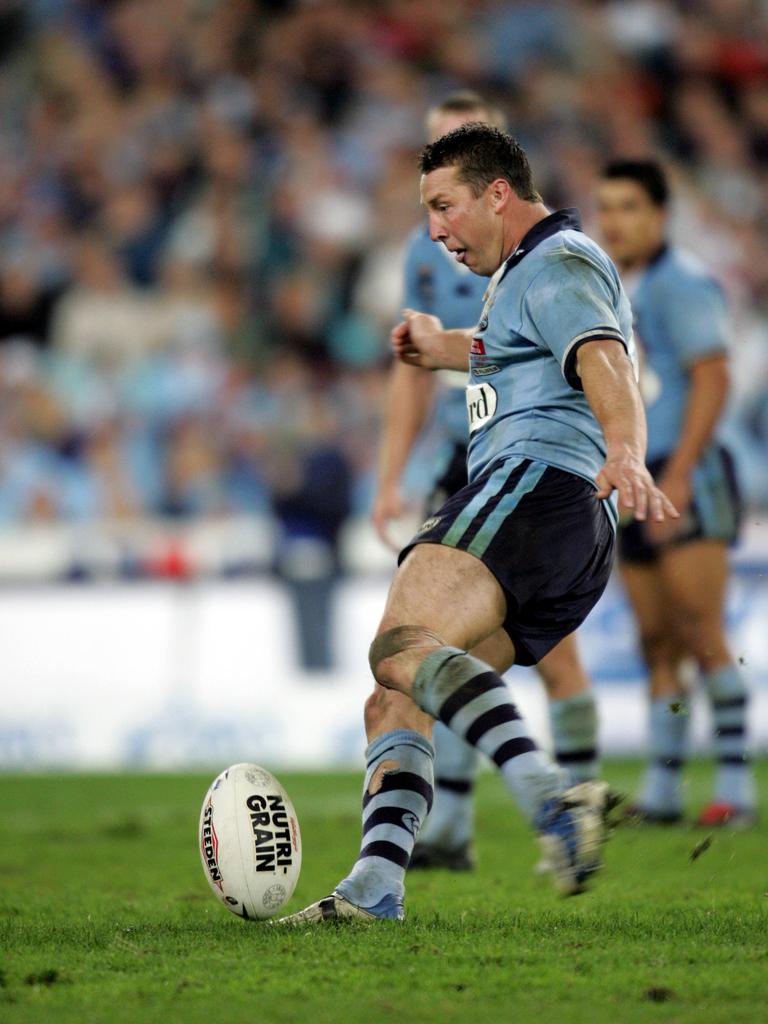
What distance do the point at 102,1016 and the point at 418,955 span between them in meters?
0.78

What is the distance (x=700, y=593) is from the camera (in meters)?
6.66

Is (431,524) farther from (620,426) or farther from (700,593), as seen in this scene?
(700,593)

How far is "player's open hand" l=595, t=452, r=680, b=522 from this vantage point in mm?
3244

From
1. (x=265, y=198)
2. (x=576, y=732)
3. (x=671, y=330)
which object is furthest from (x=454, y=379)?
(x=265, y=198)

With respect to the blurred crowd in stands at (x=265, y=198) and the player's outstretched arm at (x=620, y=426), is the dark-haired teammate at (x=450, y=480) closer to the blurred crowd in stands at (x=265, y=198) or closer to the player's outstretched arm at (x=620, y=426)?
the player's outstretched arm at (x=620, y=426)

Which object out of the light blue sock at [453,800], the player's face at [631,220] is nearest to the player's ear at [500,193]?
the light blue sock at [453,800]

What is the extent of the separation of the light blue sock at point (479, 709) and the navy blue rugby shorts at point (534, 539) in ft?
0.63

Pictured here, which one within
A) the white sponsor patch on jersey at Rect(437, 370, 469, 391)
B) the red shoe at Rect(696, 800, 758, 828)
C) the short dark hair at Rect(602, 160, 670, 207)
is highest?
the short dark hair at Rect(602, 160, 670, 207)

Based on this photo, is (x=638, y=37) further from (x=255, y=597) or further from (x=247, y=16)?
(x=255, y=597)

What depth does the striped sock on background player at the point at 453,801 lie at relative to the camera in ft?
17.4

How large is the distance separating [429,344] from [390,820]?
1218 mm

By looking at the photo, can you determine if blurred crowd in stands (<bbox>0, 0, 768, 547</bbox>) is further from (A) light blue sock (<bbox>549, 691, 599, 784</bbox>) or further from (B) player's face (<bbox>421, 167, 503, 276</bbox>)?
(B) player's face (<bbox>421, 167, 503, 276</bbox>)

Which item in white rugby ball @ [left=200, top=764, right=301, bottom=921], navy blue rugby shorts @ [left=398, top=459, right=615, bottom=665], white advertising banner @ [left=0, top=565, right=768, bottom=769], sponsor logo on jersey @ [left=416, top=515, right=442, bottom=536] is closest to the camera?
navy blue rugby shorts @ [left=398, top=459, right=615, bottom=665]

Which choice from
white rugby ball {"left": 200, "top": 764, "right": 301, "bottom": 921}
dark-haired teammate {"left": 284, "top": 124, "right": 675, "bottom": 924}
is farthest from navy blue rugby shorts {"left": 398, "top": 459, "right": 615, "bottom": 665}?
white rugby ball {"left": 200, "top": 764, "right": 301, "bottom": 921}
